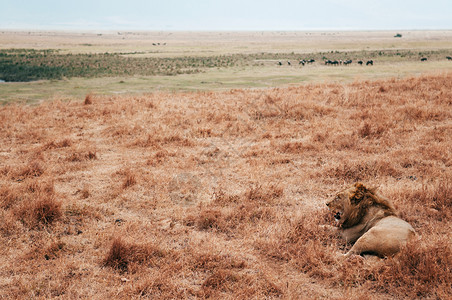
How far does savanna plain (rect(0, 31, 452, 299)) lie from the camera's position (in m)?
4.35

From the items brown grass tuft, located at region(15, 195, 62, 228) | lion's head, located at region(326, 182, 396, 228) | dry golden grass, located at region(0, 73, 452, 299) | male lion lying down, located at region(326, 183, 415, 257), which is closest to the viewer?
dry golden grass, located at region(0, 73, 452, 299)

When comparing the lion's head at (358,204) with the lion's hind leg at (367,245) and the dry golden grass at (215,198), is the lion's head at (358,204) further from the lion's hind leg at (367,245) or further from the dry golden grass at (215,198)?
the lion's hind leg at (367,245)

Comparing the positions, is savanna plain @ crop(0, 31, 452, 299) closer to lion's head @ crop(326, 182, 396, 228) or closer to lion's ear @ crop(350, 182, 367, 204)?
lion's head @ crop(326, 182, 396, 228)

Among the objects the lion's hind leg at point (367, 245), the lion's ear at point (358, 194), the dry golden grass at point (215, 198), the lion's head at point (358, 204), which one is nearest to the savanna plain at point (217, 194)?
the dry golden grass at point (215, 198)

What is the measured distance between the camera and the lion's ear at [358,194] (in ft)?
17.4

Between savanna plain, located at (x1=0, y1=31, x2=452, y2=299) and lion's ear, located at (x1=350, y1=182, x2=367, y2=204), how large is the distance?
24.5 inches

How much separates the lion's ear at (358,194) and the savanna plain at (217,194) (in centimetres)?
62

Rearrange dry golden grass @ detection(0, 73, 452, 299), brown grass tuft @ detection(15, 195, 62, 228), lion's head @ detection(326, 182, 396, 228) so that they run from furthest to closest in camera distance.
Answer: brown grass tuft @ detection(15, 195, 62, 228), lion's head @ detection(326, 182, 396, 228), dry golden grass @ detection(0, 73, 452, 299)

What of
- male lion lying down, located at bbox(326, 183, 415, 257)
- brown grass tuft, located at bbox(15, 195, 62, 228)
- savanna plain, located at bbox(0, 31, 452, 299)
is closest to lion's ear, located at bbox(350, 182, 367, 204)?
male lion lying down, located at bbox(326, 183, 415, 257)

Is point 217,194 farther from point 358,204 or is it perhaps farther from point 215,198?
point 358,204

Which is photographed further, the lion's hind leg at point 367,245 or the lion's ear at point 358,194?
the lion's ear at point 358,194

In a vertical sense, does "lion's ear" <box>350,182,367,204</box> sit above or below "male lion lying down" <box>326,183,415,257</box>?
above

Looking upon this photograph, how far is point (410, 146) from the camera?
955 centimetres

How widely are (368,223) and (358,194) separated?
0.46 meters
